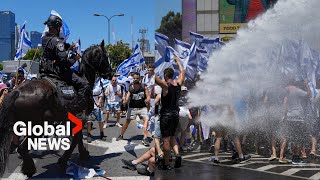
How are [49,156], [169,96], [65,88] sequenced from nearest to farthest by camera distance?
1. [65,88]
2. [169,96]
3. [49,156]

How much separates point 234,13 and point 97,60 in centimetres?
3562

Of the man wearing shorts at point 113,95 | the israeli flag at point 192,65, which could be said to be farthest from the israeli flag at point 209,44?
the man wearing shorts at point 113,95

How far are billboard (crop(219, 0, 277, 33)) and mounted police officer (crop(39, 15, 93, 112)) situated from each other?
34594 mm

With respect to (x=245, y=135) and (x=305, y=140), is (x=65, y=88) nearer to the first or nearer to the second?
(x=245, y=135)

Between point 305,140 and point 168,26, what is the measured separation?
146ft

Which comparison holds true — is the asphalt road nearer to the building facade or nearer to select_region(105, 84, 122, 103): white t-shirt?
select_region(105, 84, 122, 103): white t-shirt

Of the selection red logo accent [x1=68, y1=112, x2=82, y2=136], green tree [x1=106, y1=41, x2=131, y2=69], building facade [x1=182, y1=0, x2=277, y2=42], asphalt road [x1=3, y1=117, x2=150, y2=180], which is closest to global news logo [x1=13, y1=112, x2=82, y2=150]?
red logo accent [x1=68, y1=112, x2=82, y2=136]

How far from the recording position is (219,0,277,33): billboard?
134 ft

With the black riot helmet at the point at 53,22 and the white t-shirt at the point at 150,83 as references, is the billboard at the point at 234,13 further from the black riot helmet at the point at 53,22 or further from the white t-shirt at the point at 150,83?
the black riot helmet at the point at 53,22

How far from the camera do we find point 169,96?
7781mm

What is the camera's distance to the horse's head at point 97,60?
8.12m

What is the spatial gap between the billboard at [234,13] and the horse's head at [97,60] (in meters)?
33.5

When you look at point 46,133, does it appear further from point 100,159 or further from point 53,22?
point 53,22

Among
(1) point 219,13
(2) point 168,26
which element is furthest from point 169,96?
(2) point 168,26
